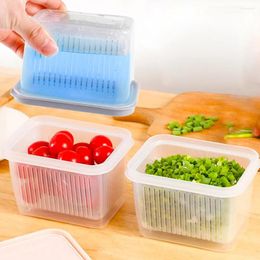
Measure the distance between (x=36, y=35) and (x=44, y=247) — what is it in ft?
1.07

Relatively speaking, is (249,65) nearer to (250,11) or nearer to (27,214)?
(250,11)

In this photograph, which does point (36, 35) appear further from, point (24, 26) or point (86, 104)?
point (86, 104)

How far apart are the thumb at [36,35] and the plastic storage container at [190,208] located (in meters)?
0.23

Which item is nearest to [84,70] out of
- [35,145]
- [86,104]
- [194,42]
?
[86,104]

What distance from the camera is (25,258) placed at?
44.1 inches

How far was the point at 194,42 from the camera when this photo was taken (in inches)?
71.7

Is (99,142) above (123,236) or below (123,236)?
above

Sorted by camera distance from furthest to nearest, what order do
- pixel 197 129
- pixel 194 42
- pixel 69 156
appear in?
pixel 194 42, pixel 197 129, pixel 69 156

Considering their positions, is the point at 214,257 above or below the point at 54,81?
below

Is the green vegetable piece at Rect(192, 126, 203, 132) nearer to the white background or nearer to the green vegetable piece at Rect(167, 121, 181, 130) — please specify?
the green vegetable piece at Rect(167, 121, 181, 130)

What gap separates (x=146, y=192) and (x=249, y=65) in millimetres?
748

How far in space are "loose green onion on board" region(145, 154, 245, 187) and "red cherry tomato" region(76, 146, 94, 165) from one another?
106 mm

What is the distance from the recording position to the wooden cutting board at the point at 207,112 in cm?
148

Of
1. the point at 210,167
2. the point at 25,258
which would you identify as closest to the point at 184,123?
the point at 210,167
